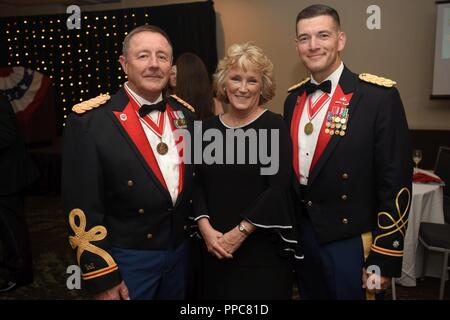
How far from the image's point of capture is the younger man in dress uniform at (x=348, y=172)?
5.58 feet

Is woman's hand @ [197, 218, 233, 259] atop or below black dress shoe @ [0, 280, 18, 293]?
atop

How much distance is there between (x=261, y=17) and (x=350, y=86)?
16.4 feet

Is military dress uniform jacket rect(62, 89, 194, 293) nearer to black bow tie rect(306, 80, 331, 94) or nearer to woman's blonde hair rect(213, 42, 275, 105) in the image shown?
woman's blonde hair rect(213, 42, 275, 105)

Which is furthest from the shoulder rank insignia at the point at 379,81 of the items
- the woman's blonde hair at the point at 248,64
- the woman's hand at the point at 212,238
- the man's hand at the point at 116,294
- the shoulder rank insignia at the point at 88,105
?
the man's hand at the point at 116,294

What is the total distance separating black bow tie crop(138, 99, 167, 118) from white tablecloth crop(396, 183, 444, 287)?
7.80 feet

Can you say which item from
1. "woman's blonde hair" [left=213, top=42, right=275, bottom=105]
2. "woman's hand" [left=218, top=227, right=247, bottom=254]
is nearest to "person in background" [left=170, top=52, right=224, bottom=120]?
"woman's blonde hair" [left=213, top=42, right=275, bottom=105]

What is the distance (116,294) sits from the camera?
163cm

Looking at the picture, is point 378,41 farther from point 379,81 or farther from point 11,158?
point 11,158

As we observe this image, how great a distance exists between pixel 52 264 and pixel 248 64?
3.18 meters

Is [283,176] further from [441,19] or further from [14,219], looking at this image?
[441,19]

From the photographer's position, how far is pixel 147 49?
5.39ft

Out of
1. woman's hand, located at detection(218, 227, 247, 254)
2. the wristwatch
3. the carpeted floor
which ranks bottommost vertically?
the carpeted floor

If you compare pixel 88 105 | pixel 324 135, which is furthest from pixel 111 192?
pixel 324 135

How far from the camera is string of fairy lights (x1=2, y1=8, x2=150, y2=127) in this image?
7.30 meters
